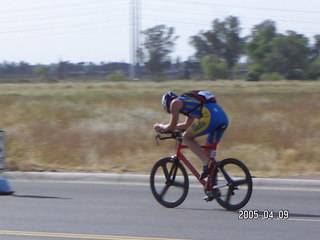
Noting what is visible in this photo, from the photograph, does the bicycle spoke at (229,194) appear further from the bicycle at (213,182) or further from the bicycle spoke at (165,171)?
the bicycle spoke at (165,171)

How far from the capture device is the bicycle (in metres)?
9.12

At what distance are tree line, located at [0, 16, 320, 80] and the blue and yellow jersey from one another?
6391 centimetres

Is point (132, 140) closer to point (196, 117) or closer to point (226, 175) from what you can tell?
point (196, 117)

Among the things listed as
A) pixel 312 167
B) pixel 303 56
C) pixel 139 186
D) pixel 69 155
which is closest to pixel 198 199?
pixel 139 186

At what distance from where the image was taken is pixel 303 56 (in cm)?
8538

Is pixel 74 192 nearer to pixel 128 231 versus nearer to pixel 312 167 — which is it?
pixel 128 231

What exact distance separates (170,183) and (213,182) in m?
0.66

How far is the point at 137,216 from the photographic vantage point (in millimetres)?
8953

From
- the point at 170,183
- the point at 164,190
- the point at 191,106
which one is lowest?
the point at 164,190

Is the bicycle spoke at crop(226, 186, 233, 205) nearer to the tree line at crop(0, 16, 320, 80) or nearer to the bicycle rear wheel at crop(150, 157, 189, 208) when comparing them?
the bicycle rear wheel at crop(150, 157, 189, 208)

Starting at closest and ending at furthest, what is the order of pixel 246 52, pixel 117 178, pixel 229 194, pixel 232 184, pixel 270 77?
Answer: pixel 232 184 → pixel 229 194 → pixel 117 178 → pixel 270 77 → pixel 246 52
